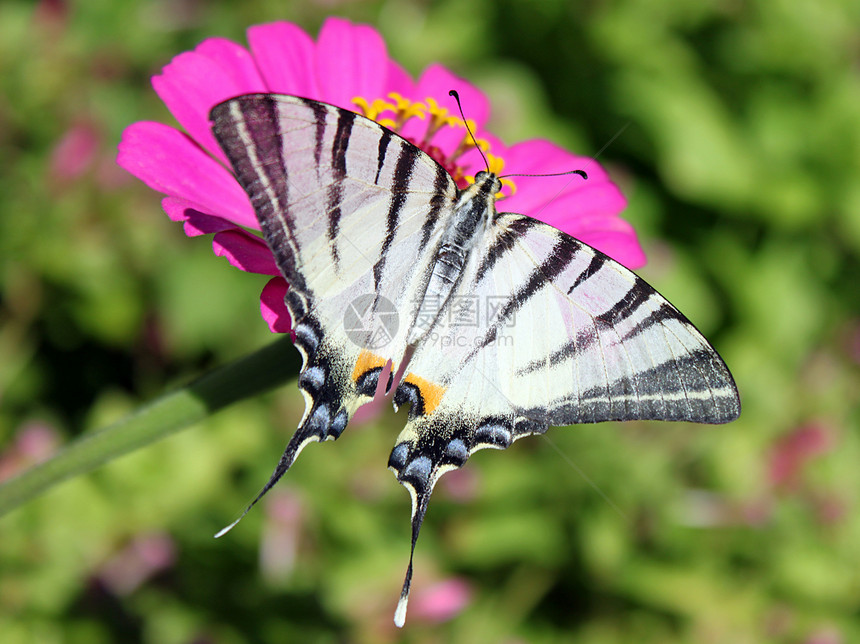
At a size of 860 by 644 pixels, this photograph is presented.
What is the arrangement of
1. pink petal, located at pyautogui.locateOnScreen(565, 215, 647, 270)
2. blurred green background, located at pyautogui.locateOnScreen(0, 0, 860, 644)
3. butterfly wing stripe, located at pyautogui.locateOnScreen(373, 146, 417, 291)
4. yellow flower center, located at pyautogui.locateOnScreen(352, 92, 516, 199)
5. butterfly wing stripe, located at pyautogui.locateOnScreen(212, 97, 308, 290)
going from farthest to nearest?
blurred green background, located at pyautogui.locateOnScreen(0, 0, 860, 644), yellow flower center, located at pyautogui.locateOnScreen(352, 92, 516, 199), pink petal, located at pyautogui.locateOnScreen(565, 215, 647, 270), butterfly wing stripe, located at pyautogui.locateOnScreen(373, 146, 417, 291), butterfly wing stripe, located at pyautogui.locateOnScreen(212, 97, 308, 290)

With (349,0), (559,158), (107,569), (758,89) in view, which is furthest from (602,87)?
(107,569)

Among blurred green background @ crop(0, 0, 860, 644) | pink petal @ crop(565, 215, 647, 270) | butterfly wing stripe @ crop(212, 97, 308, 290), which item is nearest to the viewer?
butterfly wing stripe @ crop(212, 97, 308, 290)

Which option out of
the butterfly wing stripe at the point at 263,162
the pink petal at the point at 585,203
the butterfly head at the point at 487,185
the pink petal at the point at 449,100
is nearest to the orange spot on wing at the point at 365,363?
the butterfly wing stripe at the point at 263,162

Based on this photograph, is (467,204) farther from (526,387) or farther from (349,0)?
(349,0)

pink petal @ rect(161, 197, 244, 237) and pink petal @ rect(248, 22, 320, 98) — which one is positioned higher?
pink petal @ rect(248, 22, 320, 98)

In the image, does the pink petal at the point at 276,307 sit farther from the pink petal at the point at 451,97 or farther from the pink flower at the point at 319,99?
the pink petal at the point at 451,97

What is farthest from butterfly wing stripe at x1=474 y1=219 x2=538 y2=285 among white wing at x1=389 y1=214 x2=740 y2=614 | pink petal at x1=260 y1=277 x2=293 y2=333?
pink petal at x1=260 y1=277 x2=293 y2=333

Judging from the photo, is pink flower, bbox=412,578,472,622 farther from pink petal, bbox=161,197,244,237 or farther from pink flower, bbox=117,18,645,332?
pink petal, bbox=161,197,244,237

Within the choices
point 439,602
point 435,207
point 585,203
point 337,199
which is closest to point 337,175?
point 337,199
